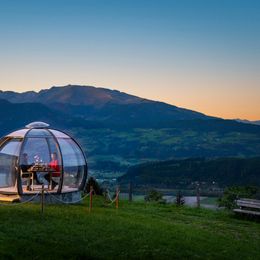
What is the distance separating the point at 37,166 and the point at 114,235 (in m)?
8.98

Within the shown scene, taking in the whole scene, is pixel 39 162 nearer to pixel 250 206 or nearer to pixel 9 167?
pixel 9 167

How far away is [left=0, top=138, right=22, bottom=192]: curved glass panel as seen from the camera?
2494 centimetres

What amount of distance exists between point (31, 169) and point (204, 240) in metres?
10.4

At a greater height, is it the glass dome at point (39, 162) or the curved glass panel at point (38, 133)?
the curved glass panel at point (38, 133)

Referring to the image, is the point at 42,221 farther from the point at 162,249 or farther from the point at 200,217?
the point at 200,217

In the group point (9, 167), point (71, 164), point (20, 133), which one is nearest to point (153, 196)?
point (71, 164)

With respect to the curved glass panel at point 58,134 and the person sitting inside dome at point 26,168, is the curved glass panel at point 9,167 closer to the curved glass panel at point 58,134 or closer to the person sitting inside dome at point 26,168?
the person sitting inside dome at point 26,168

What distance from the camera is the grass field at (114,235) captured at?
49.0ft

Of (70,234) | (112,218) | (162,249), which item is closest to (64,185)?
(112,218)

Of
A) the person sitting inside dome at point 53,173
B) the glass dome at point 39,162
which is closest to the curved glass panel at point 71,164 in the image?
the glass dome at point 39,162

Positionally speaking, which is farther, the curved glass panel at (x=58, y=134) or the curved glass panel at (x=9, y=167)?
the curved glass panel at (x=58, y=134)

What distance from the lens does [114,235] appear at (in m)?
17.6

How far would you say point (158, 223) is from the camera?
2127 centimetres

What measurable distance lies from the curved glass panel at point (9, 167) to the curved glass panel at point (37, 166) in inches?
14.7
